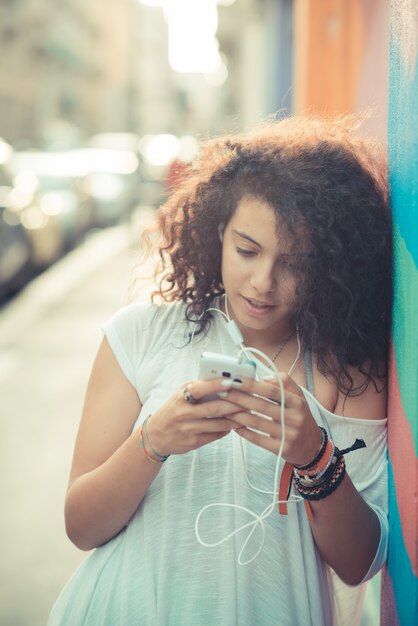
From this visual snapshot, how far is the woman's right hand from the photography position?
5.15 ft

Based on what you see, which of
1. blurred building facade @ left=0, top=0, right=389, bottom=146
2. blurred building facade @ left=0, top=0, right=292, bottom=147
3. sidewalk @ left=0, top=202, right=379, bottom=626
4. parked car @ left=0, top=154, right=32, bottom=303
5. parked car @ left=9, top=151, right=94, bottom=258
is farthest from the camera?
blurred building facade @ left=0, top=0, right=292, bottom=147

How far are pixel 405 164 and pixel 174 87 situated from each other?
262 feet

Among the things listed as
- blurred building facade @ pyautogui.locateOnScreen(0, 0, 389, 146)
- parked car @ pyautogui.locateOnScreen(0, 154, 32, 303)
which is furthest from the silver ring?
parked car @ pyautogui.locateOnScreen(0, 154, 32, 303)

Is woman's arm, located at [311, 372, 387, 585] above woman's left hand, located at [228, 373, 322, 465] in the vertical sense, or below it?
below

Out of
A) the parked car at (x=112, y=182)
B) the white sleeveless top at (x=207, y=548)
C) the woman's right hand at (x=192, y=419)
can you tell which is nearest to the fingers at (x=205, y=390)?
the woman's right hand at (x=192, y=419)

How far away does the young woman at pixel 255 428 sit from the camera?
1725 mm

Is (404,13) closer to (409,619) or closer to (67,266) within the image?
(409,619)

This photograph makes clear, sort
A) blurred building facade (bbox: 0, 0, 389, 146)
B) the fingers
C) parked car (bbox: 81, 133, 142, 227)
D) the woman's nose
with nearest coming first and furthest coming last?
the fingers → the woman's nose → blurred building facade (bbox: 0, 0, 389, 146) → parked car (bbox: 81, 133, 142, 227)

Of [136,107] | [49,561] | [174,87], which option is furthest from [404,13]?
[174,87]

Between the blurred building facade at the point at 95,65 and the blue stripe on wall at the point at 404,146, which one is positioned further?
the blurred building facade at the point at 95,65

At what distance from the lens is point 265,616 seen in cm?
174

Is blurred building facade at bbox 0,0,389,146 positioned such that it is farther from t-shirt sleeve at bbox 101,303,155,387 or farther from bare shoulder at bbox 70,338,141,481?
bare shoulder at bbox 70,338,141,481

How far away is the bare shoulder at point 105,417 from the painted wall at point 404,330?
621 millimetres

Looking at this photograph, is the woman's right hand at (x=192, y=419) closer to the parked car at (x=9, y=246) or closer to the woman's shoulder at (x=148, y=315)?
the woman's shoulder at (x=148, y=315)
